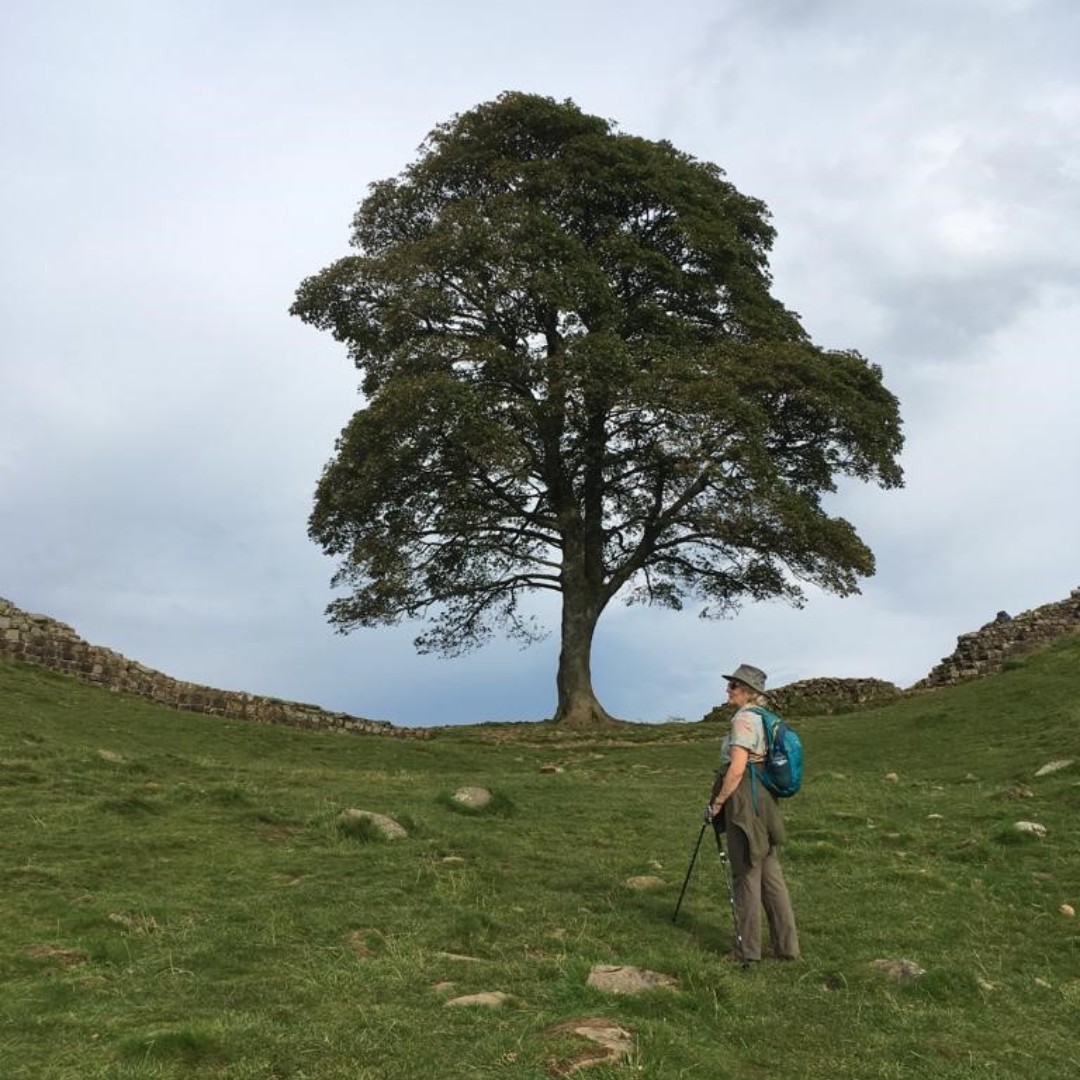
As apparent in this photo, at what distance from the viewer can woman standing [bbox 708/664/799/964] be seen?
362 inches

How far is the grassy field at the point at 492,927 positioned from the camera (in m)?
6.64

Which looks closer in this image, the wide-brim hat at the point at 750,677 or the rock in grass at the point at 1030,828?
the wide-brim hat at the point at 750,677

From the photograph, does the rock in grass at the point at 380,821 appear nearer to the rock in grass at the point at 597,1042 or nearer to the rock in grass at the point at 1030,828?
the rock in grass at the point at 597,1042

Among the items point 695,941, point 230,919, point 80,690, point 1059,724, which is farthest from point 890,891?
point 80,690

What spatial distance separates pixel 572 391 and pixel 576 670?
9496 millimetres

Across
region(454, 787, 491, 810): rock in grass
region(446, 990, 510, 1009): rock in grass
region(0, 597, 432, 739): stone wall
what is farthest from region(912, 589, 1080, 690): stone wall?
region(446, 990, 510, 1009): rock in grass

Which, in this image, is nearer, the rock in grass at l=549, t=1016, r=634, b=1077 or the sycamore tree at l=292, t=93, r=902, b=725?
the rock in grass at l=549, t=1016, r=634, b=1077

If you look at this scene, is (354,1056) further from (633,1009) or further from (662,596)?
(662,596)

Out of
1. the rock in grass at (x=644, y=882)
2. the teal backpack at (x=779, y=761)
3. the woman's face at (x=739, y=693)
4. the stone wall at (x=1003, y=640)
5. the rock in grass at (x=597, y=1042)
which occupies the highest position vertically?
the stone wall at (x=1003, y=640)

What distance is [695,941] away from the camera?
9648mm

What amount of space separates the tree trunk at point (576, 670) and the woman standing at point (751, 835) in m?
24.7

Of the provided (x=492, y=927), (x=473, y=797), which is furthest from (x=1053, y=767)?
(x=492, y=927)

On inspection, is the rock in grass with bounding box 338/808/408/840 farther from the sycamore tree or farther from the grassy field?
the sycamore tree

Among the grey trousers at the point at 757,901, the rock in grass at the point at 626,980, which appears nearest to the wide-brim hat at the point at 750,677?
the grey trousers at the point at 757,901
